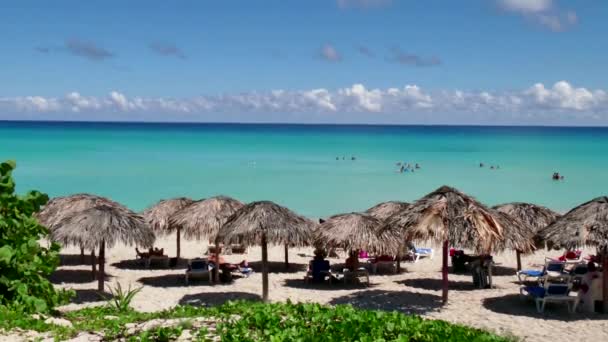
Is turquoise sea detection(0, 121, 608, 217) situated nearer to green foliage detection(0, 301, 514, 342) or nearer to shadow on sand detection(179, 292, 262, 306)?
shadow on sand detection(179, 292, 262, 306)

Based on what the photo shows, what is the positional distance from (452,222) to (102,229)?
7183 mm

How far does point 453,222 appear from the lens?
11383 millimetres

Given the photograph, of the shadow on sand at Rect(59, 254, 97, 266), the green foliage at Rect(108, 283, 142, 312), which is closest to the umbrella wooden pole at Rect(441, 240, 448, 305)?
the green foliage at Rect(108, 283, 142, 312)

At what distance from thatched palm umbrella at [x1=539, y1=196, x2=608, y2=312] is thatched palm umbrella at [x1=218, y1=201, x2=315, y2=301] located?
5.12 meters

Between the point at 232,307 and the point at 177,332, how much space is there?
1.16 metres

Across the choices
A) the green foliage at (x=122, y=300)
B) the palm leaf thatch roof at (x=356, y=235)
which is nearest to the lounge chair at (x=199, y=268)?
the green foliage at (x=122, y=300)

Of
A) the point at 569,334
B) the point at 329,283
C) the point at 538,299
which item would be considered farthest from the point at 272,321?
the point at 329,283

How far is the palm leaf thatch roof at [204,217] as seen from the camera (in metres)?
14.9

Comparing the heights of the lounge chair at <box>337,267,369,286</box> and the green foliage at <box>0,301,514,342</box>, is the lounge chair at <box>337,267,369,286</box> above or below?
below

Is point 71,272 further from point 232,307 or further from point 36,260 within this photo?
point 232,307

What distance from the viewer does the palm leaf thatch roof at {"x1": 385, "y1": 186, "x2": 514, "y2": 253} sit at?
1123cm

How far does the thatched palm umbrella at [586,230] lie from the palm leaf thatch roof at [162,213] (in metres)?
10.0

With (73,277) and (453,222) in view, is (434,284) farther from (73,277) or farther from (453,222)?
(73,277)

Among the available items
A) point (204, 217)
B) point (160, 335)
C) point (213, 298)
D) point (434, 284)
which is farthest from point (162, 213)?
point (160, 335)
